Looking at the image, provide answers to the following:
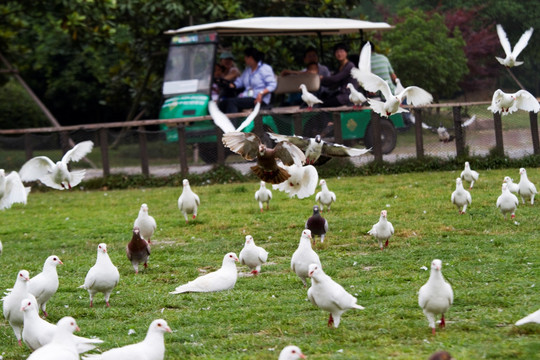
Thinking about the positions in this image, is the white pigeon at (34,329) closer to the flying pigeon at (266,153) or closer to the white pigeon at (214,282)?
the white pigeon at (214,282)

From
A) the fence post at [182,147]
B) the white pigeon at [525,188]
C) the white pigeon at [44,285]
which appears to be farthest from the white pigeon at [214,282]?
the fence post at [182,147]

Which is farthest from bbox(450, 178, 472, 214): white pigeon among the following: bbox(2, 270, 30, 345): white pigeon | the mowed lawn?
bbox(2, 270, 30, 345): white pigeon

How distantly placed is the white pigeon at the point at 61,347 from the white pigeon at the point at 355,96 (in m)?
12.0

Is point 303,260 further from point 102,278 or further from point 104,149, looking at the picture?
point 104,149

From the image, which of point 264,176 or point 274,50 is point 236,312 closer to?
point 264,176

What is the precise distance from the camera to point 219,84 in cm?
1884

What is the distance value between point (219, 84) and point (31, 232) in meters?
6.75

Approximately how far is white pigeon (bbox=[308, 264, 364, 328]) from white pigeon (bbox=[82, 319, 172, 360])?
143cm

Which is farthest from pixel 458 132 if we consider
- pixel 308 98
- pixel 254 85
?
pixel 254 85

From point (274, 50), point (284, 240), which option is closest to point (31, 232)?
point (284, 240)

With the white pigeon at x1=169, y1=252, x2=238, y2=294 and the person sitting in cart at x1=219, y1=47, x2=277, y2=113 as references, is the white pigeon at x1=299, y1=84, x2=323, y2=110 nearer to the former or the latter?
the person sitting in cart at x1=219, y1=47, x2=277, y2=113

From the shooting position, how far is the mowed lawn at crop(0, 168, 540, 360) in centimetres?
636

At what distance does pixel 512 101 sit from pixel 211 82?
8.16 m

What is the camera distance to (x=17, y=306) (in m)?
6.89
